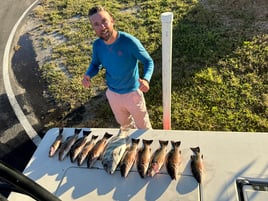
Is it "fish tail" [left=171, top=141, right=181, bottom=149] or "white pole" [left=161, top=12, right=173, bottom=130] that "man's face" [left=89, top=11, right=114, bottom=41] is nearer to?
"white pole" [left=161, top=12, right=173, bottom=130]

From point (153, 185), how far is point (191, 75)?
4108 millimetres

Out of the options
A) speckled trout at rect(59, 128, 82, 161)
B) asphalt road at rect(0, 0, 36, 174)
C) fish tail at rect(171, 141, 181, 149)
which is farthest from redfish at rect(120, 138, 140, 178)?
asphalt road at rect(0, 0, 36, 174)

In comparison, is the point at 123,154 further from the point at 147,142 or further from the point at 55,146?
the point at 55,146

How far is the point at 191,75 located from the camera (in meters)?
6.89

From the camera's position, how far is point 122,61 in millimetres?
4137

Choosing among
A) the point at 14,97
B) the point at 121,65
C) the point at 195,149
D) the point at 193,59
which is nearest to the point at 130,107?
the point at 121,65

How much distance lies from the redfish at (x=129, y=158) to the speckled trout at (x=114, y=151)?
0.05 meters

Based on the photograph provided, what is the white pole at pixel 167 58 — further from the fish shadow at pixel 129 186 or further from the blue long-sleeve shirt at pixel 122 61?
the fish shadow at pixel 129 186

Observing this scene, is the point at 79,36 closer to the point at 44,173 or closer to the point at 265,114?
the point at 265,114

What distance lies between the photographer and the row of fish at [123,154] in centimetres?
321

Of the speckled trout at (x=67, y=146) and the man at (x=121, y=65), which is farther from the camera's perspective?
the man at (x=121, y=65)

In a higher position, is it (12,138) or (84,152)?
(84,152)

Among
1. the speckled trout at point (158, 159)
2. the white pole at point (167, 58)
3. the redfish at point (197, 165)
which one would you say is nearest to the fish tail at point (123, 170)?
the speckled trout at point (158, 159)

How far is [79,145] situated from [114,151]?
44 centimetres
